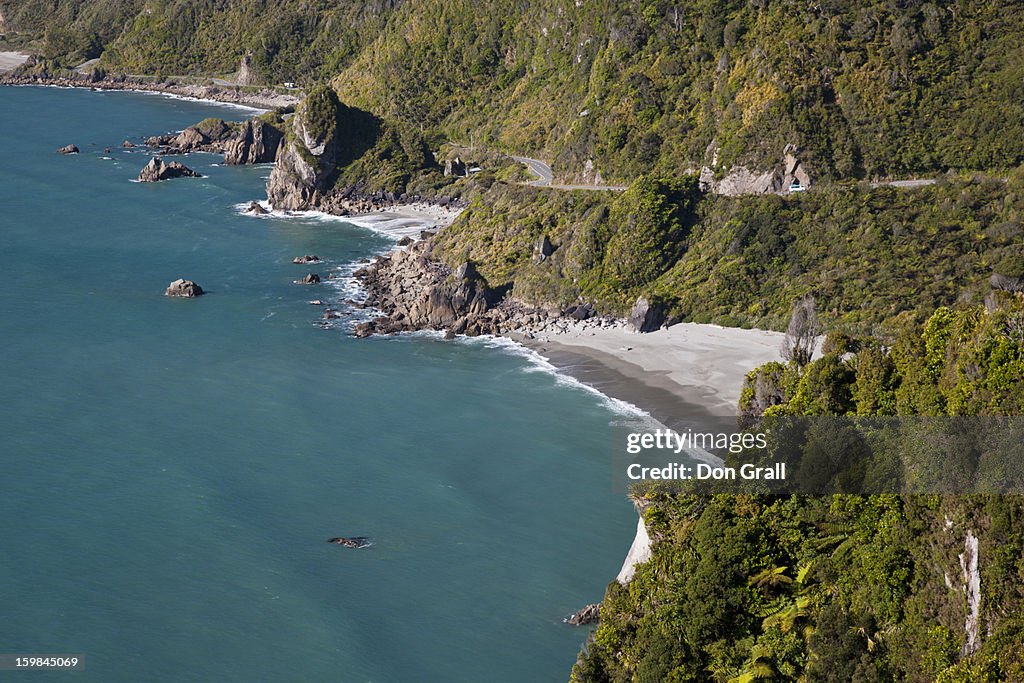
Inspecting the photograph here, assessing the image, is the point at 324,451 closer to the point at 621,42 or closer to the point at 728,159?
the point at 728,159

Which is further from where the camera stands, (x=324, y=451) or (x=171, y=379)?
(x=171, y=379)

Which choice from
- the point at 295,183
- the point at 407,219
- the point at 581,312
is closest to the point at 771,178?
the point at 581,312

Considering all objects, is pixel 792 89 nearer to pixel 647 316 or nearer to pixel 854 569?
pixel 647 316

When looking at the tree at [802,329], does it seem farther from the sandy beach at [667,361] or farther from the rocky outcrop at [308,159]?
the rocky outcrop at [308,159]

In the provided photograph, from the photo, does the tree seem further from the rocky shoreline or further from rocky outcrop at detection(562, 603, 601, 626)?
rocky outcrop at detection(562, 603, 601, 626)

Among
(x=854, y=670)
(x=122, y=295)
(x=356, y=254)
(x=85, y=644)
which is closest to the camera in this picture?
(x=854, y=670)

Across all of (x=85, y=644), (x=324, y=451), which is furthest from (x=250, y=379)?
(x=85, y=644)

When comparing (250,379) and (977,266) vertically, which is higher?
(977,266)

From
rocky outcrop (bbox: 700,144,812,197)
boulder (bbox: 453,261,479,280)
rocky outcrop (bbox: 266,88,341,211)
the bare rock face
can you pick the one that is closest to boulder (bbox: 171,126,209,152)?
rocky outcrop (bbox: 266,88,341,211)
